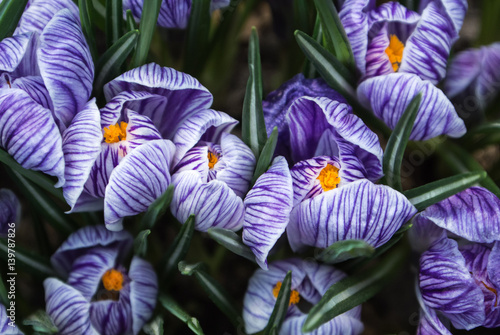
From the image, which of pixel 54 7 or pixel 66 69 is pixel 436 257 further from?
pixel 54 7

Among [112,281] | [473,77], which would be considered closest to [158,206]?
[112,281]

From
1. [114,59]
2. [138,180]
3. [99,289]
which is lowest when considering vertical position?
[99,289]

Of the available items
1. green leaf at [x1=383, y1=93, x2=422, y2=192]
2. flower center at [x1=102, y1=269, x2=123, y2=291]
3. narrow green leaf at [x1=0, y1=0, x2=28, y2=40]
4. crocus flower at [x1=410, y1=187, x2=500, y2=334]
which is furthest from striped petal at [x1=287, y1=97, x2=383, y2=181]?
narrow green leaf at [x1=0, y1=0, x2=28, y2=40]

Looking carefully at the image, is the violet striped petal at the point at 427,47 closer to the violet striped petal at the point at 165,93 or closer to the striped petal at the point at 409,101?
the striped petal at the point at 409,101

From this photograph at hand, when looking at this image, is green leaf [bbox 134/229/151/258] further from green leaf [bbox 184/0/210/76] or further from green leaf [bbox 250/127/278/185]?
green leaf [bbox 184/0/210/76]

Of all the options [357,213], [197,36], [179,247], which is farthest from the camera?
[197,36]

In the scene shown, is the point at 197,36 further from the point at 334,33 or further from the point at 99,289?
the point at 99,289

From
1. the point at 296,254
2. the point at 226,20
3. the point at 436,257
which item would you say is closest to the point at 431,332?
the point at 436,257

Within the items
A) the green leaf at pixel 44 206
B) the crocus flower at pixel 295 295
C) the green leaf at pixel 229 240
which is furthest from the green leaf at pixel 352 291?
the green leaf at pixel 44 206
